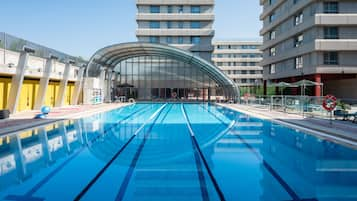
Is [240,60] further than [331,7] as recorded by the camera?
Yes

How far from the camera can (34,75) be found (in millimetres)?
20672

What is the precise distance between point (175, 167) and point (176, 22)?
41425 millimetres

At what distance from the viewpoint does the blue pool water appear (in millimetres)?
5488

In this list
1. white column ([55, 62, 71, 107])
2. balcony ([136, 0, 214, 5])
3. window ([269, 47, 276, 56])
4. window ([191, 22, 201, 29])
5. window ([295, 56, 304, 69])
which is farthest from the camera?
balcony ([136, 0, 214, 5])

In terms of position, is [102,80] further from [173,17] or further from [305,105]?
[305,105]

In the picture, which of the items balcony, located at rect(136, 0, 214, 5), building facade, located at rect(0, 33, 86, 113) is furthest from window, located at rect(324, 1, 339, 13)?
building facade, located at rect(0, 33, 86, 113)

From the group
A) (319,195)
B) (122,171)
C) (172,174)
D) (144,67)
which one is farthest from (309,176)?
(144,67)

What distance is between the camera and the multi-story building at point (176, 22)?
45.0 m

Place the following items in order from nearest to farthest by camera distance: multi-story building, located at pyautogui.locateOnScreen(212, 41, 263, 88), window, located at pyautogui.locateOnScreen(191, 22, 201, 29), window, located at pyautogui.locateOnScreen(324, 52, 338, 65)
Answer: window, located at pyautogui.locateOnScreen(324, 52, 338, 65)
window, located at pyautogui.locateOnScreen(191, 22, 201, 29)
multi-story building, located at pyautogui.locateOnScreen(212, 41, 263, 88)

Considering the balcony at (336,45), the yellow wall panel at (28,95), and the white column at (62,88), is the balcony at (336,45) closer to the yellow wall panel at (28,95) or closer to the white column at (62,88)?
the white column at (62,88)

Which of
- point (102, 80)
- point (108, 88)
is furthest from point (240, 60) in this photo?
point (102, 80)

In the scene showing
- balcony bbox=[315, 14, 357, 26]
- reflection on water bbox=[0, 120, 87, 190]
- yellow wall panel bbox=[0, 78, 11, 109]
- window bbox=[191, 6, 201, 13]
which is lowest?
reflection on water bbox=[0, 120, 87, 190]

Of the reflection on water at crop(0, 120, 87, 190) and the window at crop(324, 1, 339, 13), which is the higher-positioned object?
the window at crop(324, 1, 339, 13)

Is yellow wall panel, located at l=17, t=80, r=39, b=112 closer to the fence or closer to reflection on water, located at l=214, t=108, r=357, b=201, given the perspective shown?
reflection on water, located at l=214, t=108, r=357, b=201
